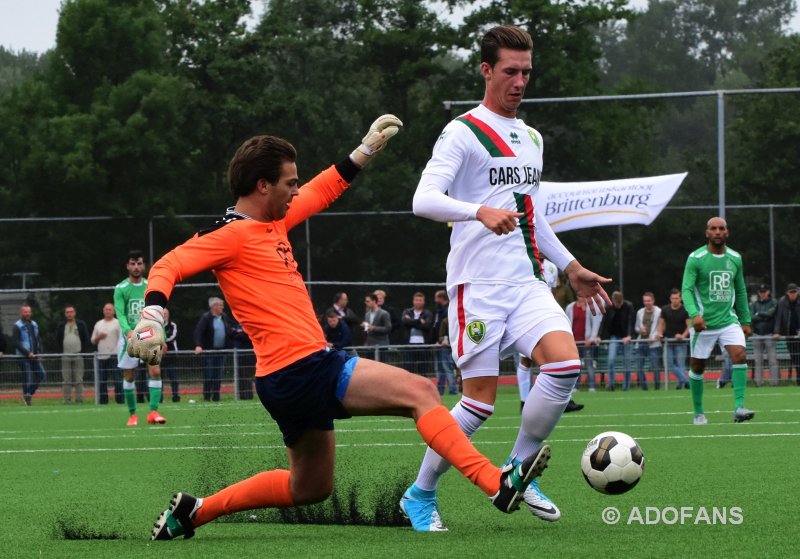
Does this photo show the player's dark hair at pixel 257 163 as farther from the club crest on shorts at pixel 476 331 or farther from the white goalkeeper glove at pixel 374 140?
the club crest on shorts at pixel 476 331

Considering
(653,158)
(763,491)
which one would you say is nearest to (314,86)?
(653,158)

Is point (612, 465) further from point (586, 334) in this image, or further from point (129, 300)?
point (586, 334)

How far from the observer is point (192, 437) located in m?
15.0

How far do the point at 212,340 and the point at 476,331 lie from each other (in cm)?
1727

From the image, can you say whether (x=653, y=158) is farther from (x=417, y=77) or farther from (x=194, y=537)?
(x=194, y=537)

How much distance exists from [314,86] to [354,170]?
4111cm

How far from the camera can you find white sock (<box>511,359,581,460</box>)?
7020 mm

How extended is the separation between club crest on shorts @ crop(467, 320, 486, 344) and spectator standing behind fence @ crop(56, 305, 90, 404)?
17.8 m

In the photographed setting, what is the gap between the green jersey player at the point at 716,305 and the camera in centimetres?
1507

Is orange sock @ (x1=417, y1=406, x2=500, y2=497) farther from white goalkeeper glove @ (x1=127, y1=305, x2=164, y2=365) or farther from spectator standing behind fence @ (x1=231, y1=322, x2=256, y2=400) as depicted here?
spectator standing behind fence @ (x1=231, y1=322, x2=256, y2=400)

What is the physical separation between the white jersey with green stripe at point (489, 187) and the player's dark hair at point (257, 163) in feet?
3.05

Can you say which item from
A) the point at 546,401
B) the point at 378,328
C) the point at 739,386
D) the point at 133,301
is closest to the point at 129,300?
the point at 133,301

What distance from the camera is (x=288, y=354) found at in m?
6.26

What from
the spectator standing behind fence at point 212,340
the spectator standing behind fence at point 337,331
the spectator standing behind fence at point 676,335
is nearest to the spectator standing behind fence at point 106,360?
the spectator standing behind fence at point 212,340
